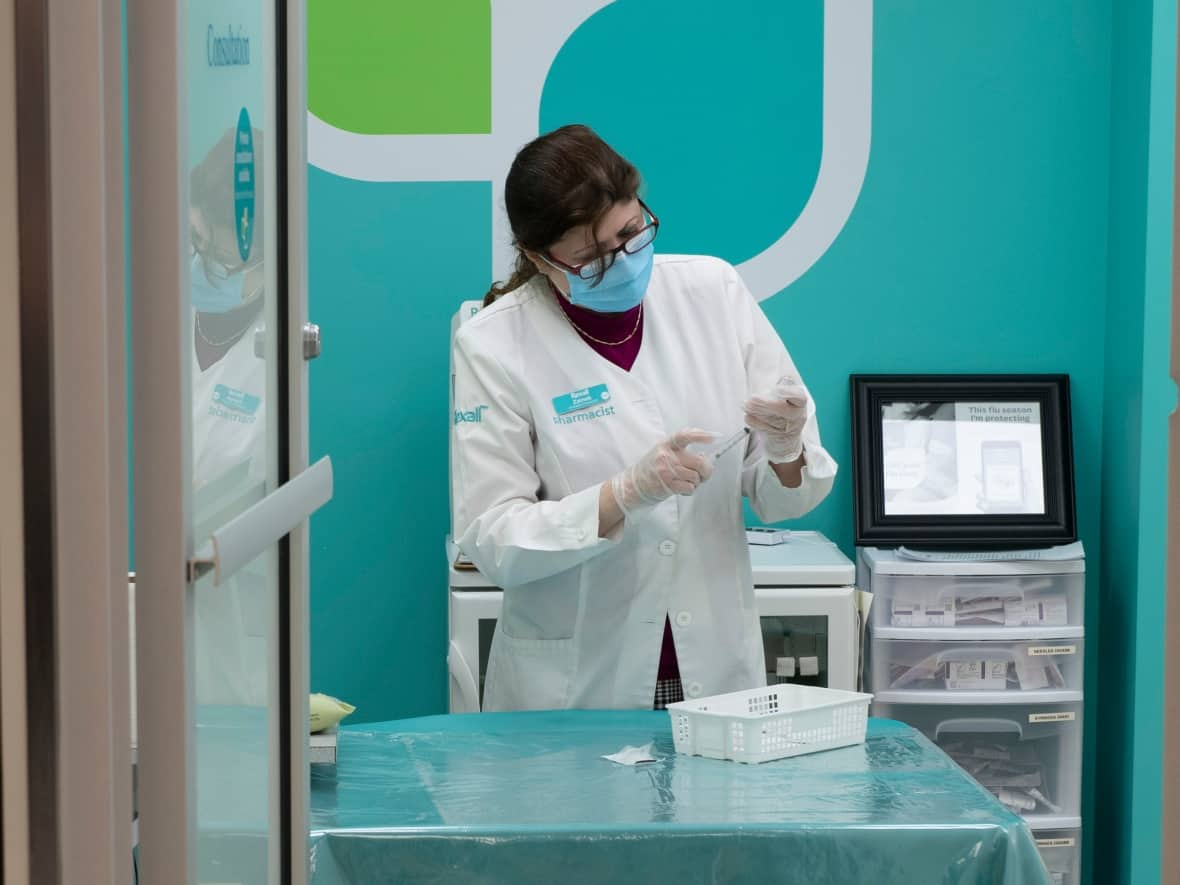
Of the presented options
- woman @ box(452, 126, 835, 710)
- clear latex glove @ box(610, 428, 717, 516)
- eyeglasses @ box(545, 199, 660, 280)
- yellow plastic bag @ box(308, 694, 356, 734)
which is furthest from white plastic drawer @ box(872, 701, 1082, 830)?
yellow plastic bag @ box(308, 694, 356, 734)

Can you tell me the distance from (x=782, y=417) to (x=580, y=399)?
13.8 inches

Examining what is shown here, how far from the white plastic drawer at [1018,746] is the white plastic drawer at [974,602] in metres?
0.20

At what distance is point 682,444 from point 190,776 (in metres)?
1.28

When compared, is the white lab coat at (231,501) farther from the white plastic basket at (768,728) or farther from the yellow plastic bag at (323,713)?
the white plastic basket at (768,728)

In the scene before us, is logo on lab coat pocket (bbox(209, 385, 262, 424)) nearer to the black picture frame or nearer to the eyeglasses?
A: the eyeglasses

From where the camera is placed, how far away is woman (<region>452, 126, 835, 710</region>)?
85.4 inches

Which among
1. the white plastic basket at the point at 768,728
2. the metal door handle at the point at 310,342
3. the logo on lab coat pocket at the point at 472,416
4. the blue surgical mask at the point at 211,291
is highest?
the blue surgical mask at the point at 211,291

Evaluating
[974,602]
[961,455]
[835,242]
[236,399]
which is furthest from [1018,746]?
[236,399]

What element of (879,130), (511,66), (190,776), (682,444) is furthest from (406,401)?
(190,776)

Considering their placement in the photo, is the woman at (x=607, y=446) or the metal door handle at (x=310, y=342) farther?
the woman at (x=607, y=446)

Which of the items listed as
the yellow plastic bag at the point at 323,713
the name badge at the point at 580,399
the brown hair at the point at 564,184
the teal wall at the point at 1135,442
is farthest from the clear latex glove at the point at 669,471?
the teal wall at the point at 1135,442

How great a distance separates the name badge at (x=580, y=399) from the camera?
226 cm

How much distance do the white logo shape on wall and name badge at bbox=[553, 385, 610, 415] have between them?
50.6 inches

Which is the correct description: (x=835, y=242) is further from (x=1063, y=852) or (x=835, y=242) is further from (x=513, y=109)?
(x=1063, y=852)
